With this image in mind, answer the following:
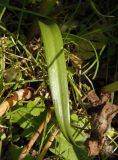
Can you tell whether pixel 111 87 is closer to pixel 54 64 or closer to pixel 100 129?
pixel 100 129

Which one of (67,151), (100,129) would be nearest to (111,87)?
(100,129)

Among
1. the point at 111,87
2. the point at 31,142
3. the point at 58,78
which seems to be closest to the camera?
the point at 58,78

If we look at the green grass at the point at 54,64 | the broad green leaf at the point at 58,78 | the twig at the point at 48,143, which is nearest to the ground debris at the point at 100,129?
the green grass at the point at 54,64

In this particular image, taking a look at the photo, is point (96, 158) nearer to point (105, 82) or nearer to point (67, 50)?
point (105, 82)

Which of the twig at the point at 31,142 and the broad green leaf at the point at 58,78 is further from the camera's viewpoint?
the twig at the point at 31,142

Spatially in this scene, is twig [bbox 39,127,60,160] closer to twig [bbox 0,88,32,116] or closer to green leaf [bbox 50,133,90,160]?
green leaf [bbox 50,133,90,160]

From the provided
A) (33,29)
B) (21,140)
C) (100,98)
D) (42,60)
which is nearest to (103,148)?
(100,98)

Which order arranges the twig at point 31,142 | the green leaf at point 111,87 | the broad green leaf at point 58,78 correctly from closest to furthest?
the broad green leaf at point 58,78, the twig at point 31,142, the green leaf at point 111,87

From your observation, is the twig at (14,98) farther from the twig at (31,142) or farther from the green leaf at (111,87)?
the green leaf at (111,87)
